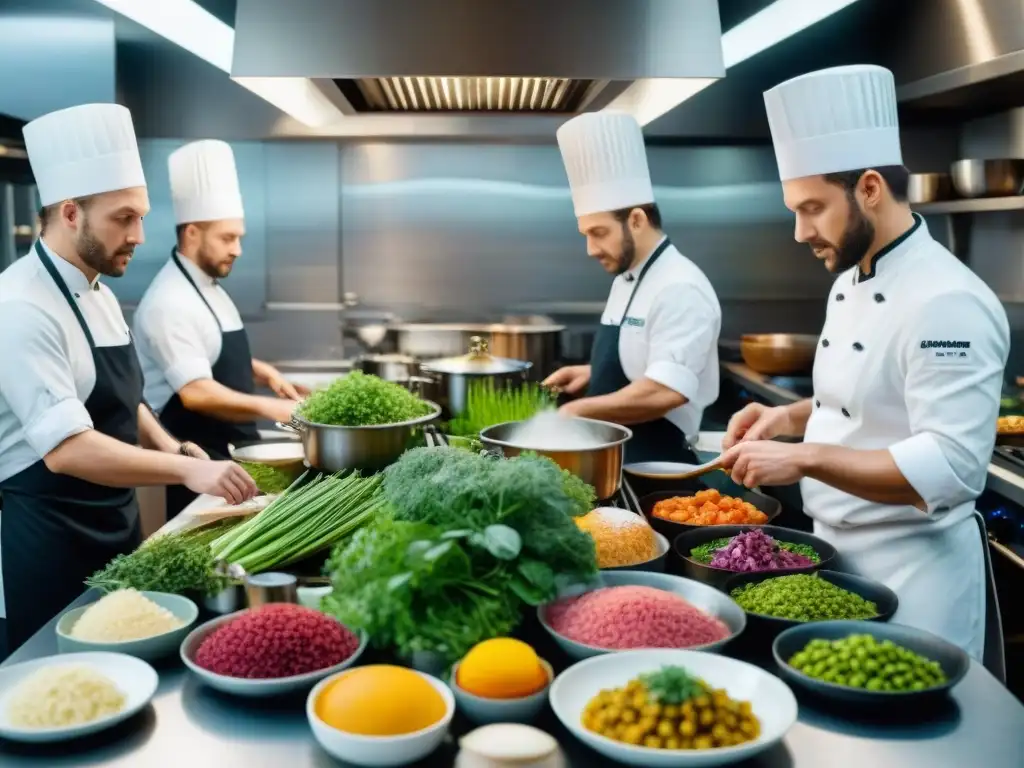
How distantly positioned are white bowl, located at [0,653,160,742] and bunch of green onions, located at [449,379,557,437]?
1259mm

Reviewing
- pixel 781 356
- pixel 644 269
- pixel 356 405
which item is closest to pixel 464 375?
pixel 356 405

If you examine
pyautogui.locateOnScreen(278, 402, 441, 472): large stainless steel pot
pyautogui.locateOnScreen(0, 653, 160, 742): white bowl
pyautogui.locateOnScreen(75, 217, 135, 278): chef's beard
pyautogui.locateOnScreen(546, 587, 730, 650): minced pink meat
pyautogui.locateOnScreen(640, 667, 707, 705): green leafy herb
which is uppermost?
pyautogui.locateOnScreen(75, 217, 135, 278): chef's beard

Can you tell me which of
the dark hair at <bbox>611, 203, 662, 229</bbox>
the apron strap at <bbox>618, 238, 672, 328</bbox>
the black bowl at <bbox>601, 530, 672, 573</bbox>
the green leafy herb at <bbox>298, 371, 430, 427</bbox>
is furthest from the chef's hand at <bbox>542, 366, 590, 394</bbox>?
the black bowl at <bbox>601, 530, 672, 573</bbox>

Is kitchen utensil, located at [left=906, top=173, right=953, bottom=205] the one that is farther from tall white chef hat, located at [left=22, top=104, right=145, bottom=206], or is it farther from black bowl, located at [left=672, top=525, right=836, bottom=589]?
tall white chef hat, located at [left=22, top=104, right=145, bottom=206]

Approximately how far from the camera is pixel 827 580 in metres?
1.76

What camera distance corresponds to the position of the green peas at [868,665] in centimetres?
133

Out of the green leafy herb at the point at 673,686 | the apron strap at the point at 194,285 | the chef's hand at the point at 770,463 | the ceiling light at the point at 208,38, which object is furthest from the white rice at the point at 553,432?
the apron strap at the point at 194,285

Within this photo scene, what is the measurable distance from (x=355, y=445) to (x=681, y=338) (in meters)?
1.53

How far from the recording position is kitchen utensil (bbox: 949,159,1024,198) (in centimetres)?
356

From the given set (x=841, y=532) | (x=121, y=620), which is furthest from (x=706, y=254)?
(x=121, y=620)

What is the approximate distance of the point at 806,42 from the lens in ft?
17.2

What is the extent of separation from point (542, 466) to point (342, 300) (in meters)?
4.18

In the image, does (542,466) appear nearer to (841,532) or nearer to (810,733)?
(810,733)

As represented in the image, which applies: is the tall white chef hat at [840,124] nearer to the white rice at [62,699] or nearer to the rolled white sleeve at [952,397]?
the rolled white sleeve at [952,397]
